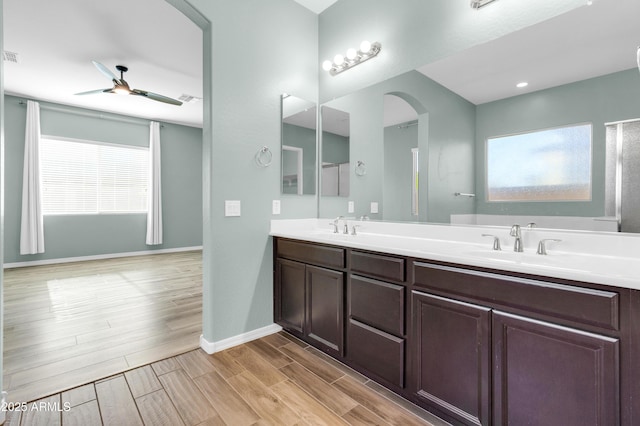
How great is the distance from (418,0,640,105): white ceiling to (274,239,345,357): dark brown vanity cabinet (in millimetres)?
1316

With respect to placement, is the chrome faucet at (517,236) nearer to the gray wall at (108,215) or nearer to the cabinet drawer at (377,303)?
the cabinet drawer at (377,303)

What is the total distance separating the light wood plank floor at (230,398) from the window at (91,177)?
4937mm

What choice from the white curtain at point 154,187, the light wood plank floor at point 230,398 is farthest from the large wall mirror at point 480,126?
the white curtain at point 154,187

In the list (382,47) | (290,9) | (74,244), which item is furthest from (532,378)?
(74,244)

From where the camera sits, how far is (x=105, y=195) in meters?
5.70

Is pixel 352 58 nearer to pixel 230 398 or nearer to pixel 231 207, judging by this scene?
pixel 231 207

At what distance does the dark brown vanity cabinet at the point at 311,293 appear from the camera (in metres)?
1.91

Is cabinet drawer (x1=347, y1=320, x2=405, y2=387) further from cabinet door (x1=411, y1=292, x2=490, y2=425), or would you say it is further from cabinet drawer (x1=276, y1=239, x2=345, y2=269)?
cabinet drawer (x1=276, y1=239, x2=345, y2=269)

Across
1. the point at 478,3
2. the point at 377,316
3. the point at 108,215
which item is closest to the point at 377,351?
the point at 377,316

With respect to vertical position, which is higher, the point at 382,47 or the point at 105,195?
the point at 382,47

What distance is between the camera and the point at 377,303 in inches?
64.9

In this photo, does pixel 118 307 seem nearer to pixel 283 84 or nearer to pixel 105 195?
pixel 283 84

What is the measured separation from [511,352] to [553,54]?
145 centimetres

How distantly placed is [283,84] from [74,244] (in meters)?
5.33
